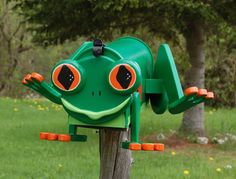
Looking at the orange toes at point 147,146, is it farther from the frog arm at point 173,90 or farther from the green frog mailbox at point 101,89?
the frog arm at point 173,90

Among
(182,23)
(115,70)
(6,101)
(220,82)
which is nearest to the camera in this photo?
(115,70)

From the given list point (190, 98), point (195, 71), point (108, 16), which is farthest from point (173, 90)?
point (195, 71)

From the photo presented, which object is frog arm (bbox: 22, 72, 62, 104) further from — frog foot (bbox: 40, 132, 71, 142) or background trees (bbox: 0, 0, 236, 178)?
background trees (bbox: 0, 0, 236, 178)

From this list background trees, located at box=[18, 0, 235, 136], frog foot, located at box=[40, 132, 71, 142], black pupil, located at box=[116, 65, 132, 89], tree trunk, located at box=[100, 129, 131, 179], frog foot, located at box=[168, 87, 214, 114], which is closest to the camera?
black pupil, located at box=[116, 65, 132, 89]

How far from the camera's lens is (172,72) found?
3.21 metres

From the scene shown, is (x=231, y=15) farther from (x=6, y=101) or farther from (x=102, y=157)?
(x=6, y=101)

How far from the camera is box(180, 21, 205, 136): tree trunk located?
968cm

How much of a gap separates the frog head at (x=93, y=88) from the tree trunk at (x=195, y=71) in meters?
7.00

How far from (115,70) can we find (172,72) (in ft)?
2.00

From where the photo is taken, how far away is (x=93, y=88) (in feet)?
9.11

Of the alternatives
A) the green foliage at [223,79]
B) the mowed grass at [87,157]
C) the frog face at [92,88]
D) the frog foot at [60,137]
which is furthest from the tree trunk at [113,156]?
the green foliage at [223,79]

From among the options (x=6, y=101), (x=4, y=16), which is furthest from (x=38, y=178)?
(x=4, y=16)

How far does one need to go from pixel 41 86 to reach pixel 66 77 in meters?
0.32

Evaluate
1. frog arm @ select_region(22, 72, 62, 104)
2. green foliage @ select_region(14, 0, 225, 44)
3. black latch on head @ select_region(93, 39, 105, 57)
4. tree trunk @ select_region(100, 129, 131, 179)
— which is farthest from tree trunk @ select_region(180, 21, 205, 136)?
black latch on head @ select_region(93, 39, 105, 57)
